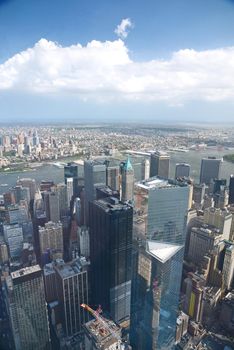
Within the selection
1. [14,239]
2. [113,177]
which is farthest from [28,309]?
[113,177]

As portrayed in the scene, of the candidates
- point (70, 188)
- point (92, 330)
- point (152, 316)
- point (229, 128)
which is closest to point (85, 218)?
point (70, 188)

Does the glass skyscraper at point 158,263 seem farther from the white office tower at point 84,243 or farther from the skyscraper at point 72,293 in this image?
the white office tower at point 84,243

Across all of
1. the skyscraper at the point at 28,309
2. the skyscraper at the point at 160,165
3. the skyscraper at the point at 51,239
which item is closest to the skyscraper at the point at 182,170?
the skyscraper at the point at 160,165

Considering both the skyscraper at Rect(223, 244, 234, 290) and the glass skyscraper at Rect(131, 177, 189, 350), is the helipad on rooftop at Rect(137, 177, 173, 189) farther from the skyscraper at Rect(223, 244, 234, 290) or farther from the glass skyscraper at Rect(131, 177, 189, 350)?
the skyscraper at Rect(223, 244, 234, 290)

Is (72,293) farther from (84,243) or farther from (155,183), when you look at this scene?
(155,183)

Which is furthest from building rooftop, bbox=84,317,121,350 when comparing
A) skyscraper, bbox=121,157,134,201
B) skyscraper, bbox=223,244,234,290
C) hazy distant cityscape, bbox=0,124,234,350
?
skyscraper, bbox=121,157,134,201

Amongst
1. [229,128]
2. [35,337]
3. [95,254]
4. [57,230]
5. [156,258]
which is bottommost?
[35,337]

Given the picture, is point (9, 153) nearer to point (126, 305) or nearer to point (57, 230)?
point (57, 230)
